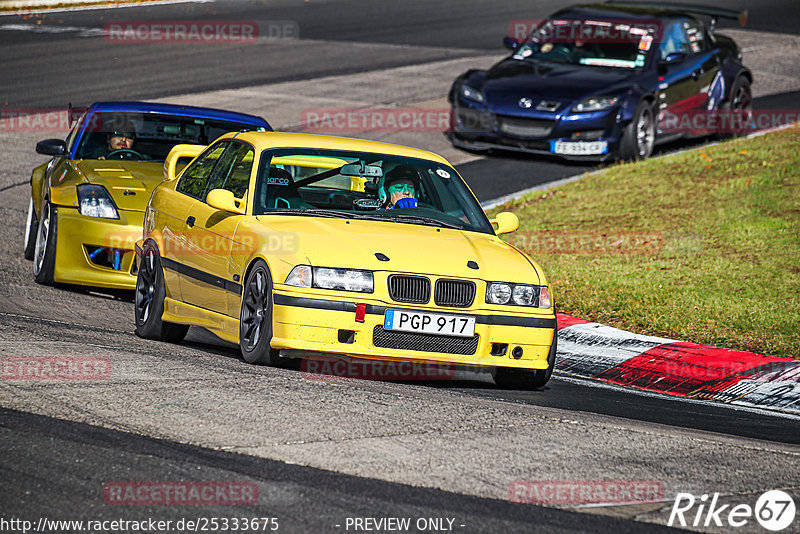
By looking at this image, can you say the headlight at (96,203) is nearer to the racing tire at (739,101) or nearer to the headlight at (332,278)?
the headlight at (332,278)

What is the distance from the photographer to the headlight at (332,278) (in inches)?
286

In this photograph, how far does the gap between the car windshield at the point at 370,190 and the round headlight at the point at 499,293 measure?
0.90 meters

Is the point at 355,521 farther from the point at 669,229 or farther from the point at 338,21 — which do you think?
the point at 338,21

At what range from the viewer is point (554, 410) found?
22.7ft

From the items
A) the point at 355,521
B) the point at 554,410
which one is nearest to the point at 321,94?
the point at 554,410

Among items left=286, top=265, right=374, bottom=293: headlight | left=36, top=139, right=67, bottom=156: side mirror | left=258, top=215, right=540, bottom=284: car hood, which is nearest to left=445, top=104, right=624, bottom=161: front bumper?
left=36, top=139, right=67, bottom=156: side mirror

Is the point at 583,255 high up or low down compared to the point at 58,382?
down

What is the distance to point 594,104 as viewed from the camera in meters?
15.6

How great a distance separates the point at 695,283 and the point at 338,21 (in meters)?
20.4

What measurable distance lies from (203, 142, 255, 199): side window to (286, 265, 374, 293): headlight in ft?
4.00

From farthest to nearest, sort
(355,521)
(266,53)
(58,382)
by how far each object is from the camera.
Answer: (266,53) < (58,382) < (355,521)

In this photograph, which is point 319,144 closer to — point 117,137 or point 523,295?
point 523,295

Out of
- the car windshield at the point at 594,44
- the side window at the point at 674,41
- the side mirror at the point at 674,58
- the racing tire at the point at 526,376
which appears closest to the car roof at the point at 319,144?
the racing tire at the point at 526,376

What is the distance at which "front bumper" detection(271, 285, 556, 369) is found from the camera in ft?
23.7
